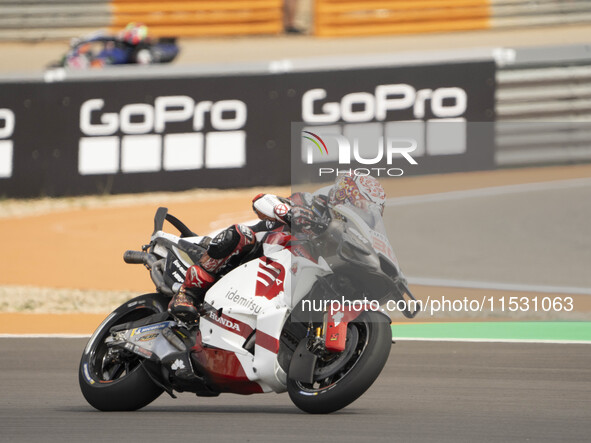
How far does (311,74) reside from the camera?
1453 cm

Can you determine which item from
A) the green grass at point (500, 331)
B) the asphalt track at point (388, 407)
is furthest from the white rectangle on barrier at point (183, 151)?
the asphalt track at point (388, 407)

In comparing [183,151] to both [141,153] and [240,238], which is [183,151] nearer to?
[141,153]

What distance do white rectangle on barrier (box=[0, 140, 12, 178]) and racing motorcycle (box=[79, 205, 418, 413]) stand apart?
8.46 meters

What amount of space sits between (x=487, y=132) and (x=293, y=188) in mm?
9584

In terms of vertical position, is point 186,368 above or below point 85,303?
above

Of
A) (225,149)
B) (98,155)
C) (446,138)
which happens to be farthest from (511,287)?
(98,155)

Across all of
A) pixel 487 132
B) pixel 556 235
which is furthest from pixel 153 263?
pixel 487 132

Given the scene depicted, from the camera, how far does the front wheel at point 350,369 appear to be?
214 inches

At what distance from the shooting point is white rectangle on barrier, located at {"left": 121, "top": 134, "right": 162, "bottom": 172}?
47.3 feet

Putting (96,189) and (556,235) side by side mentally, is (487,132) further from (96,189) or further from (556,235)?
(96,189)

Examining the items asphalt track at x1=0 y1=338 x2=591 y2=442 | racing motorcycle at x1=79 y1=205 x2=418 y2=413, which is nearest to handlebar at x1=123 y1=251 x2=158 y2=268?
racing motorcycle at x1=79 y1=205 x2=418 y2=413

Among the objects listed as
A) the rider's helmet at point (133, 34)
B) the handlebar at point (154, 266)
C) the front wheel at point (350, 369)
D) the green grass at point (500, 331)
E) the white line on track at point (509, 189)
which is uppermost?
the rider's helmet at point (133, 34)

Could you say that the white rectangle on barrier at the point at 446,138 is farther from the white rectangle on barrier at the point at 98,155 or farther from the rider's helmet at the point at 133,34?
the rider's helmet at the point at 133,34

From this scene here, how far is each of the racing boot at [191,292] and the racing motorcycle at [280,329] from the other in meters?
0.08
